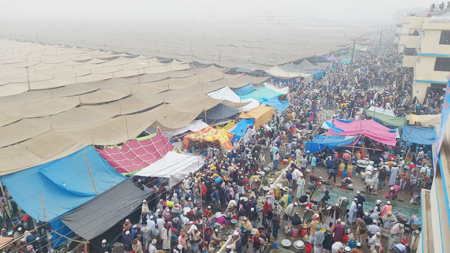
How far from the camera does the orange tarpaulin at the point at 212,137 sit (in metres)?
14.6

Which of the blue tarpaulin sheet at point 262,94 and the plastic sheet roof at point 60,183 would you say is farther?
the blue tarpaulin sheet at point 262,94

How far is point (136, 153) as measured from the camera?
12617 mm

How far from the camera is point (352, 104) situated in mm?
20422

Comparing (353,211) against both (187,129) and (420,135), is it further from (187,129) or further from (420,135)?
(187,129)

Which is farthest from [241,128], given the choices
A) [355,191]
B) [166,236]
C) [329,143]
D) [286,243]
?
[166,236]

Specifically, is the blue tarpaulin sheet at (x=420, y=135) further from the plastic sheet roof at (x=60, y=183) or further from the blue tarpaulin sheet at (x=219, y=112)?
the plastic sheet roof at (x=60, y=183)

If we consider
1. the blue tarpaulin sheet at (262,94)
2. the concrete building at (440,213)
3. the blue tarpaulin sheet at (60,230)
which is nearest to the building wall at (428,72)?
the blue tarpaulin sheet at (262,94)

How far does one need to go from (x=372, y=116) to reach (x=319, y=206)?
8.72 metres

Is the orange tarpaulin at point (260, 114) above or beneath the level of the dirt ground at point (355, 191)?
above

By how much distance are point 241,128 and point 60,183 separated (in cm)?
912

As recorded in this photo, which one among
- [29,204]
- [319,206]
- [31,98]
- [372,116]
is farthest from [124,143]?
[372,116]

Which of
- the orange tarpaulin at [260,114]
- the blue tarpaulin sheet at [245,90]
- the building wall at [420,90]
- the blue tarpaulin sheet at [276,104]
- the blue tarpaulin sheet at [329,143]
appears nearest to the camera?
the blue tarpaulin sheet at [329,143]

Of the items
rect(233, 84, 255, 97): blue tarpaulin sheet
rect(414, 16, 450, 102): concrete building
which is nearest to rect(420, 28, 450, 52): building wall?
rect(414, 16, 450, 102): concrete building

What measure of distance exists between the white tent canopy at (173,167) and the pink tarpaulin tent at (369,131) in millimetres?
6643
